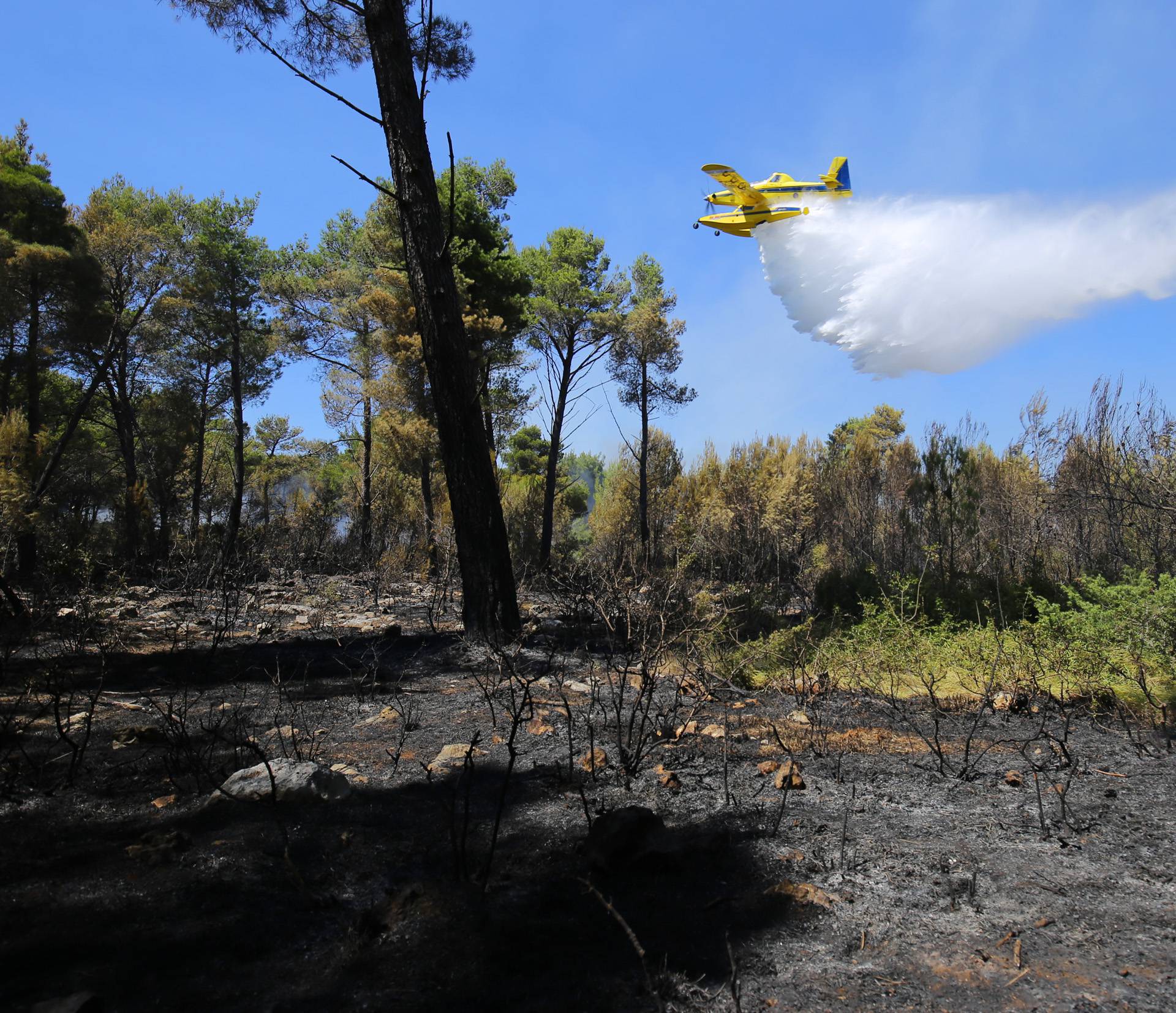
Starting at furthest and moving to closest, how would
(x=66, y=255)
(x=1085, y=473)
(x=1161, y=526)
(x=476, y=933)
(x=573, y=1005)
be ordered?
1. (x=66, y=255)
2. (x=1085, y=473)
3. (x=1161, y=526)
4. (x=476, y=933)
5. (x=573, y=1005)

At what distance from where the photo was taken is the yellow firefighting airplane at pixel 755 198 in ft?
49.2

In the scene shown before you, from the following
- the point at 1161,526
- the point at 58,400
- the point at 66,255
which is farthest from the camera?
the point at 58,400

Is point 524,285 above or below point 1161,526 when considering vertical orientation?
above

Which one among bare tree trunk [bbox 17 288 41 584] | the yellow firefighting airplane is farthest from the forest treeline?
the yellow firefighting airplane

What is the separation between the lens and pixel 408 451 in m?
16.4

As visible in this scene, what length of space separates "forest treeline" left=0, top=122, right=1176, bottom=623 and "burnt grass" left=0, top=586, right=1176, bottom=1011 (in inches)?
214

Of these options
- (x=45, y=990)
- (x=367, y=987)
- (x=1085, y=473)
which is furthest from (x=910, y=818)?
(x=1085, y=473)

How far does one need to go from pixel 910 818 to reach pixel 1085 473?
10922 mm

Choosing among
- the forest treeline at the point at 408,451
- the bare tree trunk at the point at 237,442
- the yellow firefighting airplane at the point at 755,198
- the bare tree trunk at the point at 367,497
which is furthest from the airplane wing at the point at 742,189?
the bare tree trunk at the point at 237,442

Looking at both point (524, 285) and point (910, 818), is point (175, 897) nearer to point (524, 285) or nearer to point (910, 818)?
point (910, 818)

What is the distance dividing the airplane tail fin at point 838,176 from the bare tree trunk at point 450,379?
13067mm

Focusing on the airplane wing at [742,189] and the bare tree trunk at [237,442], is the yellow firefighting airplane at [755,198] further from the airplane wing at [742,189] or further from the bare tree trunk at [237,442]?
the bare tree trunk at [237,442]

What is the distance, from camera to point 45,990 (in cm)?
155

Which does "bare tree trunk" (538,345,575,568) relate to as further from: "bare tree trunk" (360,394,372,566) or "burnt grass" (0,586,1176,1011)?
"burnt grass" (0,586,1176,1011)
